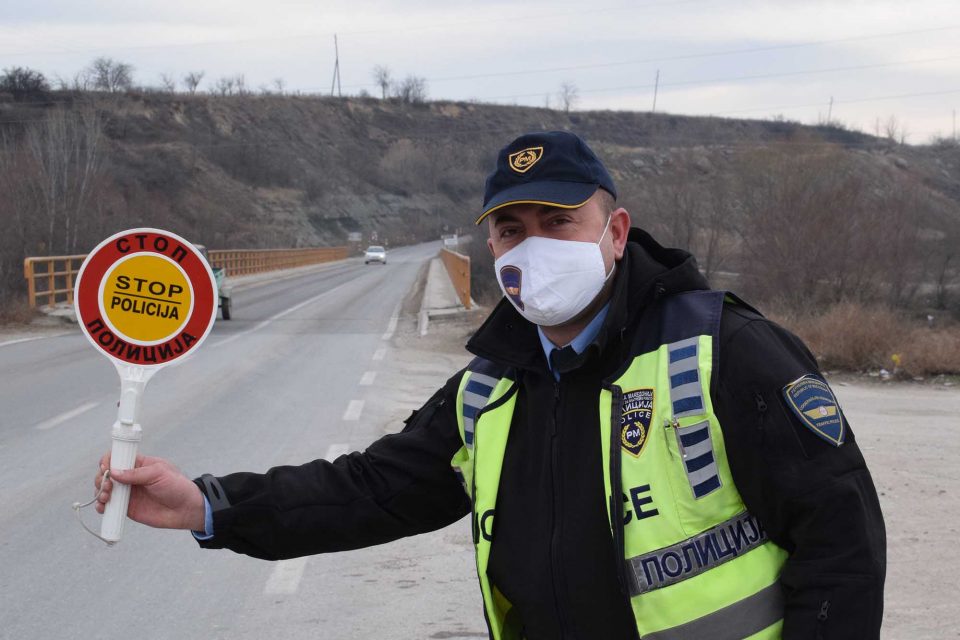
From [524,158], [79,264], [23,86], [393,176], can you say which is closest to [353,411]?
[524,158]

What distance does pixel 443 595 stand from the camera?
5.57 meters

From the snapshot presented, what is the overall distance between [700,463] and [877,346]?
43.6 feet

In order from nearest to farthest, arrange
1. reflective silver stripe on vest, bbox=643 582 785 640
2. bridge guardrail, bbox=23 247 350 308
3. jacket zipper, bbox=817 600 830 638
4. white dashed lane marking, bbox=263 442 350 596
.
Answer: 1. jacket zipper, bbox=817 600 830 638
2. reflective silver stripe on vest, bbox=643 582 785 640
3. white dashed lane marking, bbox=263 442 350 596
4. bridge guardrail, bbox=23 247 350 308

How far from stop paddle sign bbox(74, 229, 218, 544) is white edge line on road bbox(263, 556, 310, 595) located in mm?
3334

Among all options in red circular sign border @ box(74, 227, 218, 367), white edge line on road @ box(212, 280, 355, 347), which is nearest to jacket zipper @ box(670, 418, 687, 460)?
red circular sign border @ box(74, 227, 218, 367)

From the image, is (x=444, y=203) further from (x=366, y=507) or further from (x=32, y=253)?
(x=366, y=507)

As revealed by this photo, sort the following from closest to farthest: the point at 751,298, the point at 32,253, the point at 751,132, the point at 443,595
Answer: the point at 443,595 < the point at 751,298 < the point at 32,253 < the point at 751,132

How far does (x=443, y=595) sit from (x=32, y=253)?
29.4 metres

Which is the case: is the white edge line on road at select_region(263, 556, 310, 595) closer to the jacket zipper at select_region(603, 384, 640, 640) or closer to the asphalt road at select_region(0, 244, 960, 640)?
the asphalt road at select_region(0, 244, 960, 640)

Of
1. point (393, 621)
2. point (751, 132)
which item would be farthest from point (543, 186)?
point (751, 132)

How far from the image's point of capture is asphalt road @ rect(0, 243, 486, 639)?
5.17 meters

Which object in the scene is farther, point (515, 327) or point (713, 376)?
point (515, 327)

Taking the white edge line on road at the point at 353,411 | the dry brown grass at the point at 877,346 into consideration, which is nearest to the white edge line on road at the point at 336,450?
the white edge line on road at the point at 353,411

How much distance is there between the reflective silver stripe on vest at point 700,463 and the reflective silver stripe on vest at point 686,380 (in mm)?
34
